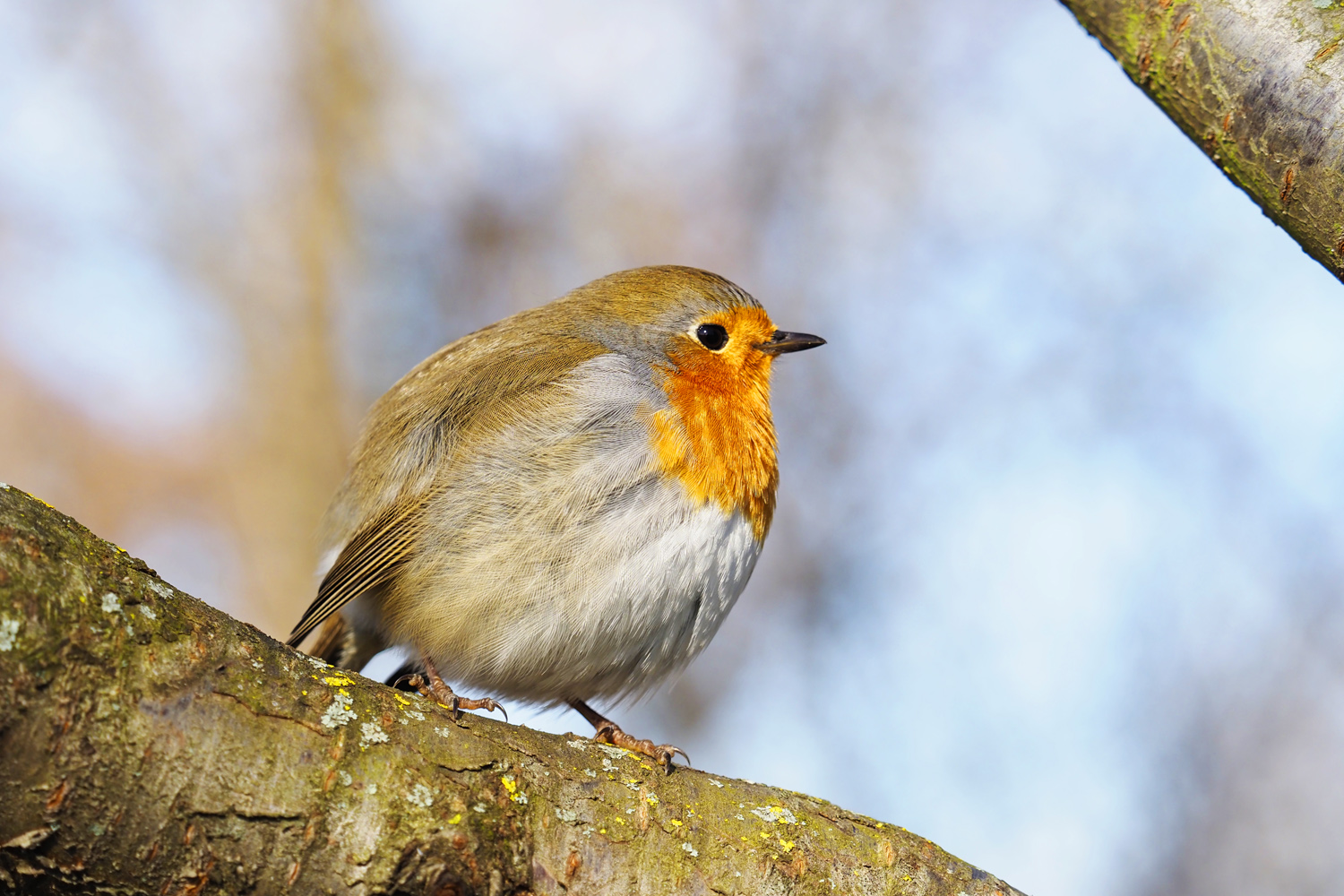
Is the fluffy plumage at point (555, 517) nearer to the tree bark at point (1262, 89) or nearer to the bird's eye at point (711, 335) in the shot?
the bird's eye at point (711, 335)

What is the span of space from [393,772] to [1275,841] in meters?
5.42

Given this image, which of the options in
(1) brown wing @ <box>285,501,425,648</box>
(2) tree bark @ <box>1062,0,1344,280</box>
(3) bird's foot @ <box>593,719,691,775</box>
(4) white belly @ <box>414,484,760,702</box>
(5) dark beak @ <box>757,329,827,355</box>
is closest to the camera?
(2) tree bark @ <box>1062,0,1344,280</box>

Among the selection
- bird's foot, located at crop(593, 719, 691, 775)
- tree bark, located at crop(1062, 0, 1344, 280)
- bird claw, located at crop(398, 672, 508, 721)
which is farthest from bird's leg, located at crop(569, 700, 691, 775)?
tree bark, located at crop(1062, 0, 1344, 280)

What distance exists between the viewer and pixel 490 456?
10.9 ft

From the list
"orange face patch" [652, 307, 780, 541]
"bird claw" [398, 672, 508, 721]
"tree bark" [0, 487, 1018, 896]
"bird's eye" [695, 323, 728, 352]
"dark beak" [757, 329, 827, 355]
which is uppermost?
"dark beak" [757, 329, 827, 355]

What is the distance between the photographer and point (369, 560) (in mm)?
3400

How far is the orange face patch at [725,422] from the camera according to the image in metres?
3.35

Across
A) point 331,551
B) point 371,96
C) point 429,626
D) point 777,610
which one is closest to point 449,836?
point 429,626

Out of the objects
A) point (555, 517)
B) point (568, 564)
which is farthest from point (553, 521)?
point (568, 564)

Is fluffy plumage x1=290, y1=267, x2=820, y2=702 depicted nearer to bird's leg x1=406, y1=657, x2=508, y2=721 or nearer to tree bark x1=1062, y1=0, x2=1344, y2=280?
bird's leg x1=406, y1=657, x2=508, y2=721

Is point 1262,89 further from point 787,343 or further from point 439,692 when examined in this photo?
point 439,692

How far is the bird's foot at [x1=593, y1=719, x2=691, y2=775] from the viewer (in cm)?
272

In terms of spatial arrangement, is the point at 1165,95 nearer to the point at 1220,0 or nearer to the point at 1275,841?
the point at 1220,0

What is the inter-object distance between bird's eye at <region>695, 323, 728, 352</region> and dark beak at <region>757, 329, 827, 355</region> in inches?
5.8
